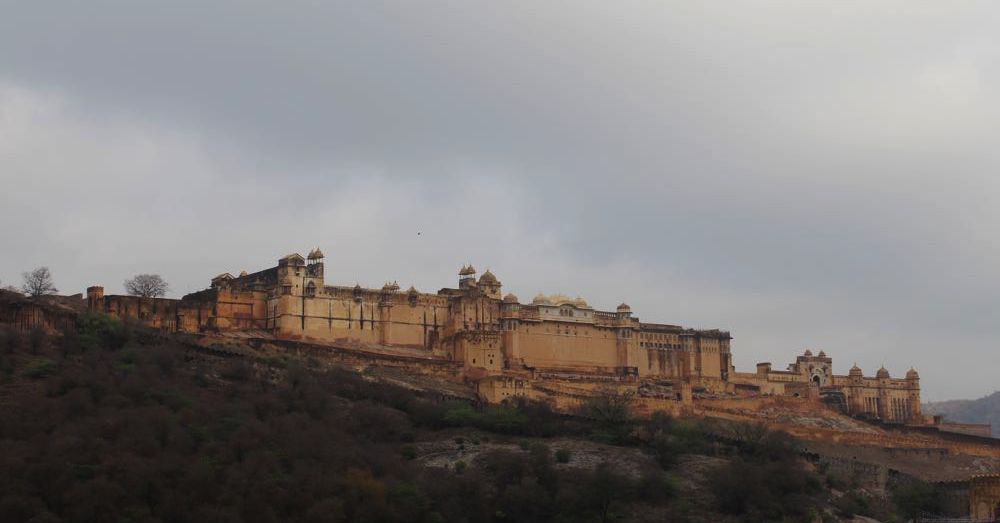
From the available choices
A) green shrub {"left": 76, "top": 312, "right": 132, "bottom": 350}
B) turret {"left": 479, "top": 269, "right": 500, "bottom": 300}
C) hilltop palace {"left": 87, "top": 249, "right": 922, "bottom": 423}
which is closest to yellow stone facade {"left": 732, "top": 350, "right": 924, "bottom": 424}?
hilltop palace {"left": 87, "top": 249, "right": 922, "bottom": 423}

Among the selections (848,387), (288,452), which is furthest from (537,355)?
(288,452)

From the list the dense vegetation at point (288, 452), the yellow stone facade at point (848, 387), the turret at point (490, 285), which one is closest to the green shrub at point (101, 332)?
the dense vegetation at point (288, 452)

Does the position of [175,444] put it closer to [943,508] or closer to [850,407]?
[943,508]

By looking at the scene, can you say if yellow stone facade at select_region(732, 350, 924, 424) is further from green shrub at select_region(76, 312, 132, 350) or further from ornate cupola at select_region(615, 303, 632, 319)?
green shrub at select_region(76, 312, 132, 350)

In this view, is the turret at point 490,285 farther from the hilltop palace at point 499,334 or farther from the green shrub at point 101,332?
the green shrub at point 101,332

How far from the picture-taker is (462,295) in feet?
264

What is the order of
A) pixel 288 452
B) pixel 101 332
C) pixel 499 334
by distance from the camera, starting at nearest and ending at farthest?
pixel 288 452 < pixel 101 332 < pixel 499 334

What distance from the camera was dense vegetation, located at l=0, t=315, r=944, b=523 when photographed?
46.4 metres

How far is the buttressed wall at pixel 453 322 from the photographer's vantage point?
240ft

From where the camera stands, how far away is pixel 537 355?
272ft

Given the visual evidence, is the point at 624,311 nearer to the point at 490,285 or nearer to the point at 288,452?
the point at 490,285

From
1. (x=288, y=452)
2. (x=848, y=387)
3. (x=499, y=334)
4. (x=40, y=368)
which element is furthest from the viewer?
(x=848, y=387)

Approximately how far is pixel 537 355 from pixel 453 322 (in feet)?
20.5

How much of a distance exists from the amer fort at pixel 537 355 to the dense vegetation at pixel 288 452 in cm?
439
